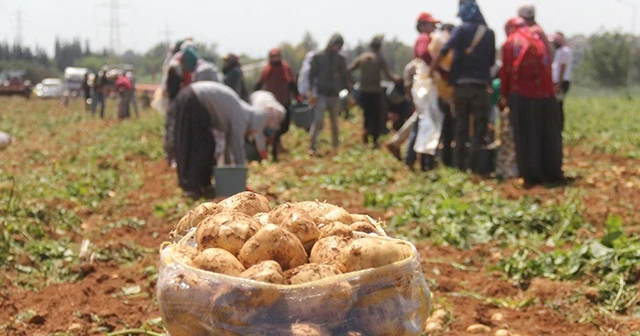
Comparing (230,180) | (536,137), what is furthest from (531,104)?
(230,180)

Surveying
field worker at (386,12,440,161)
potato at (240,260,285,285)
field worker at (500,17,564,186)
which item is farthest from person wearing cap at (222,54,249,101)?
potato at (240,260,285,285)

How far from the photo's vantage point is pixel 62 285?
5.13 m

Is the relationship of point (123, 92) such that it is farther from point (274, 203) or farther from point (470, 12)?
point (274, 203)

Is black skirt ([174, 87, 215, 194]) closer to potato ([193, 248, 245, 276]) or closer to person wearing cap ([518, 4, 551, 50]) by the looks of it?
person wearing cap ([518, 4, 551, 50])

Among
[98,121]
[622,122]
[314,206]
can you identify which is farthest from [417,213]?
[98,121]

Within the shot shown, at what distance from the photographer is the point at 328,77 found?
12.4 metres

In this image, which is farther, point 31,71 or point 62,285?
point 31,71

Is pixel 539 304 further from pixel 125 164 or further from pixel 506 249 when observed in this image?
pixel 125 164

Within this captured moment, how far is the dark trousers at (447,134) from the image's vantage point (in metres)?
9.96

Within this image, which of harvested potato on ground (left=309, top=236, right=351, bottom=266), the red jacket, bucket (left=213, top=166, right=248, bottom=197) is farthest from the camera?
the red jacket

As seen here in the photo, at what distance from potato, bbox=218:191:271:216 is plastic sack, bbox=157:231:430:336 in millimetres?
538

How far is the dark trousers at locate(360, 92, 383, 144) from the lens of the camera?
43.9 feet

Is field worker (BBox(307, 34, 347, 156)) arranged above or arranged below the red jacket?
below

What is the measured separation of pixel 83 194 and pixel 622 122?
1336 cm
